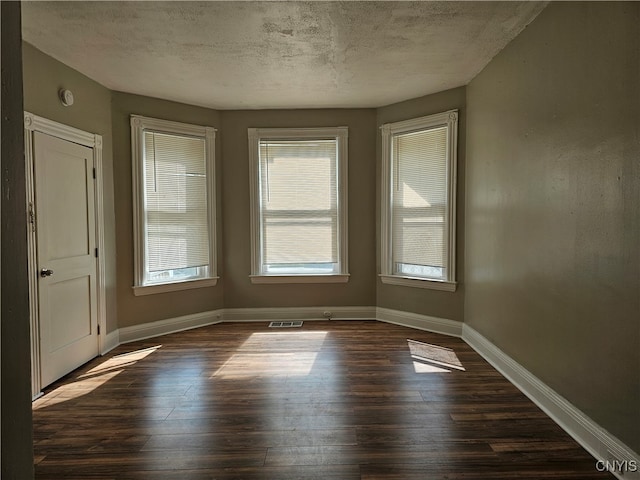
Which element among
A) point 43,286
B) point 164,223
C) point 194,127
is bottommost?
point 43,286

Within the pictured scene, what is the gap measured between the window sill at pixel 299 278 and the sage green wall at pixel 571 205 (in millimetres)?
1914

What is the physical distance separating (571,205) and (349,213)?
9.22 ft

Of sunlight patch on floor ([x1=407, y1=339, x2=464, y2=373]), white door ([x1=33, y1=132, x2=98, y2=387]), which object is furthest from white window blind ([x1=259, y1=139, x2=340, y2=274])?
white door ([x1=33, y1=132, x2=98, y2=387])

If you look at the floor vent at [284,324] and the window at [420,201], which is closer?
the window at [420,201]

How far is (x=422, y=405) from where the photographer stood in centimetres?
269

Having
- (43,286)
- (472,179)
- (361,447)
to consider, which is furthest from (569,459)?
(43,286)

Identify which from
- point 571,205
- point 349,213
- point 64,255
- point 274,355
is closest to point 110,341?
point 64,255

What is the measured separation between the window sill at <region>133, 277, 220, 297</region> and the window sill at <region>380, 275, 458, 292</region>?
215 cm

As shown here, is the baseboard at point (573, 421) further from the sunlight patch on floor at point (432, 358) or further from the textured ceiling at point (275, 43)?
the textured ceiling at point (275, 43)

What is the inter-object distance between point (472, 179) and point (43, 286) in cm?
394

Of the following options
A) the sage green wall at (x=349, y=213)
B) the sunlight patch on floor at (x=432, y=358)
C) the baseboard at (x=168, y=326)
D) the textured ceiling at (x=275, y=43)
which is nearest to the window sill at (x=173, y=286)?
the sage green wall at (x=349, y=213)

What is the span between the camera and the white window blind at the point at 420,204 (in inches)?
169

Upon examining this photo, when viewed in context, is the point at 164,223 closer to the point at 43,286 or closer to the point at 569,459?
the point at 43,286

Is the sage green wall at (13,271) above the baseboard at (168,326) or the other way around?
above
